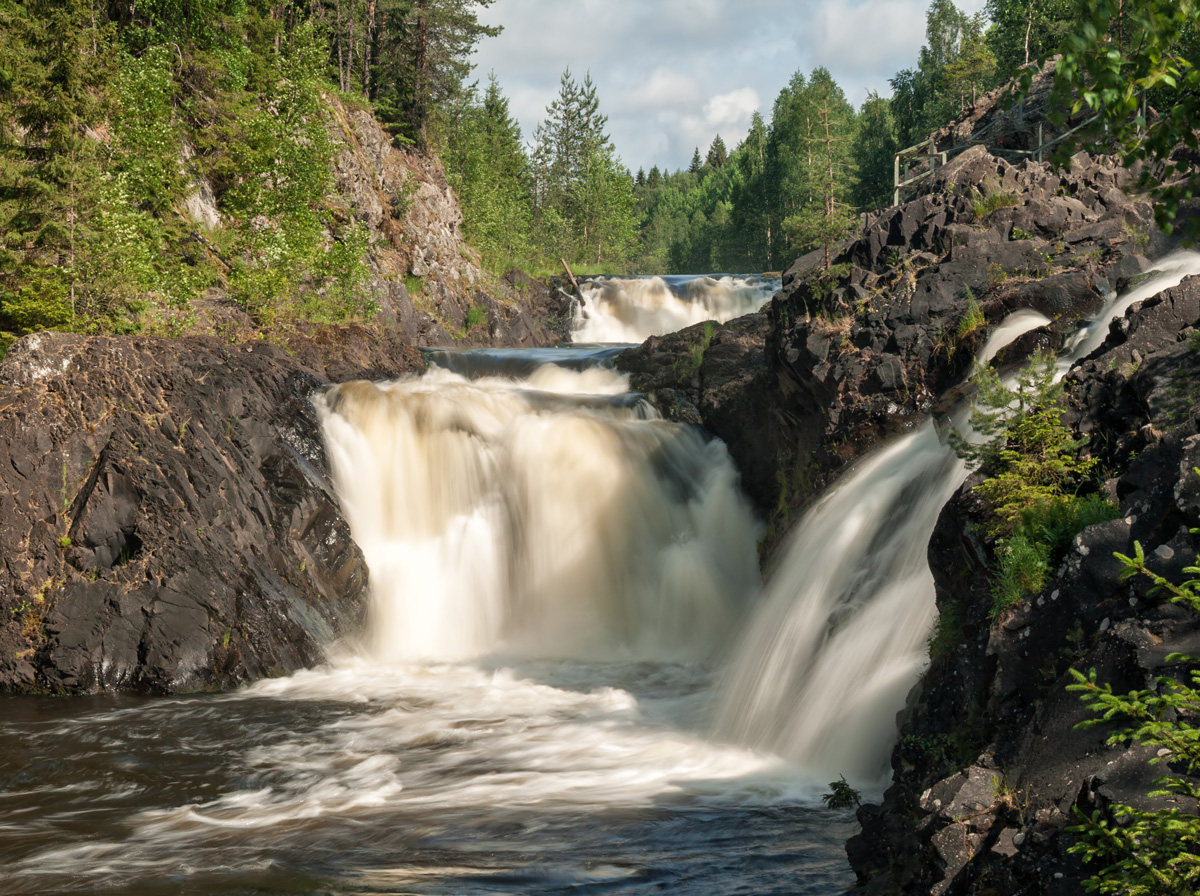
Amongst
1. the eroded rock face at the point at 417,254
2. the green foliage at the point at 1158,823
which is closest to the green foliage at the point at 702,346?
the eroded rock face at the point at 417,254

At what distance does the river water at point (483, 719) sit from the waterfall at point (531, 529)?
38 millimetres

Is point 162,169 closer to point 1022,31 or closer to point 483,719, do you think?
point 483,719

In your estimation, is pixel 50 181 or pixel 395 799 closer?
pixel 395 799

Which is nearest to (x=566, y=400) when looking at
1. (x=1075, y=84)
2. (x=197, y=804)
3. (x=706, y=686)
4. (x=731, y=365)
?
(x=731, y=365)

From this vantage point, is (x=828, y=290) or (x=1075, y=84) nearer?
(x=1075, y=84)

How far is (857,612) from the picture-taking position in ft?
27.4

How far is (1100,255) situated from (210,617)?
37.5ft

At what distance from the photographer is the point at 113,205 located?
51.3ft

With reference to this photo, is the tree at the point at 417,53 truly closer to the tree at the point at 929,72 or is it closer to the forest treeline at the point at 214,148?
the forest treeline at the point at 214,148

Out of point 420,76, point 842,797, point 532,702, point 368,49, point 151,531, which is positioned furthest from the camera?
point 420,76

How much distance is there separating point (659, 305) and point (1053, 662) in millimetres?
31631

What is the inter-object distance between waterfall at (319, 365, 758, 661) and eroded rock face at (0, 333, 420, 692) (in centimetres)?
121

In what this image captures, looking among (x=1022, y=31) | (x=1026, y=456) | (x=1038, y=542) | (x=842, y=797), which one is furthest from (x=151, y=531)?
(x=1022, y=31)

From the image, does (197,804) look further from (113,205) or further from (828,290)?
(113,205)
